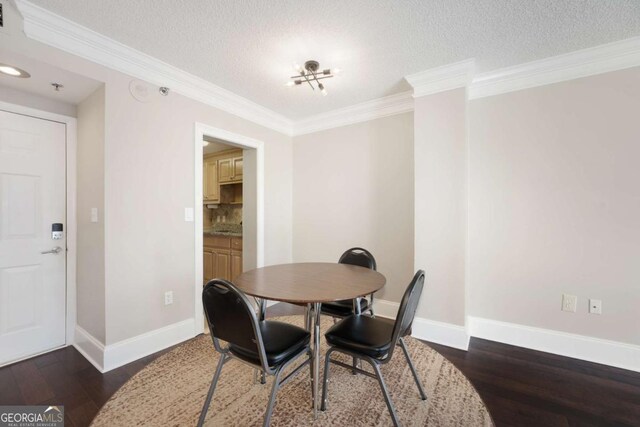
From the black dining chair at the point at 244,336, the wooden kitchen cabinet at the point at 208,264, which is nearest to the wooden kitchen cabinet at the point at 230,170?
the wooden kitchen cabinet at the point at 208,264

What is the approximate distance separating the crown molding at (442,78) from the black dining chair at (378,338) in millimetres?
1860

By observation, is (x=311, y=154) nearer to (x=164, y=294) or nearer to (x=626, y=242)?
(x=164, y=294)

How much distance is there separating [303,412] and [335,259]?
2040mm

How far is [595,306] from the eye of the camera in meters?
2.22

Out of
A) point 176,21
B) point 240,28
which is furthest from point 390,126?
point 176,21

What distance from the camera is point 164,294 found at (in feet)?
8.02

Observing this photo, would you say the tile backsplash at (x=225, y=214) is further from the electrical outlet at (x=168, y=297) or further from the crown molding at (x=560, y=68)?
the crown molding at (x=560, y=68)

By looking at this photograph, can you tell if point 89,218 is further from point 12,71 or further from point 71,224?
point 12,71

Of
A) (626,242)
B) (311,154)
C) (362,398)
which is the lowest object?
(362,398)

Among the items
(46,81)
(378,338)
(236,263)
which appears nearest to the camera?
(378,338)

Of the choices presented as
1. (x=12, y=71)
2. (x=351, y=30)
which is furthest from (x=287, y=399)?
(x=12, y=71)

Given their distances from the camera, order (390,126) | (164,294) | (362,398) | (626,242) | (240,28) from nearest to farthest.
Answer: (362,398), (240,28), (626,242), (164,294), (390,126)

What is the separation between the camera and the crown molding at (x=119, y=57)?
1.75 metres

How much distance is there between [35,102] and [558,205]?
14.6 feet
